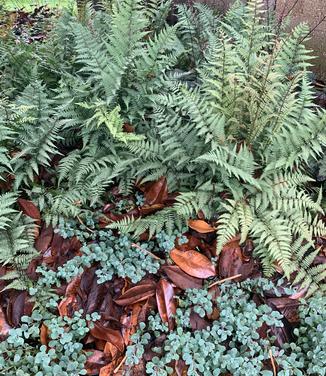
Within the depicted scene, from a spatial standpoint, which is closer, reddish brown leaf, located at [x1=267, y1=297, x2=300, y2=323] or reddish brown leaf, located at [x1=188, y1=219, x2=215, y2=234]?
reddish brown leaf, located at [x1=267, y1=297, x2=300, y2=323]

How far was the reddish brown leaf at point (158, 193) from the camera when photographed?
3.52m

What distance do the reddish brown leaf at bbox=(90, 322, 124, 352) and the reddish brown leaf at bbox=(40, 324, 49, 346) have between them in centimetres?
29

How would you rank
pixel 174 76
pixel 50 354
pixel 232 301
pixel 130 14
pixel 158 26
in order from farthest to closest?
pixel 158 26
pixel 174 76
pixel 130 14
pixel 232 301
pixel 50 354

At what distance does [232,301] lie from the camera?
122 inches

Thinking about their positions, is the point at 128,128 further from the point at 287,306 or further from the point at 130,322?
the point at 287,306

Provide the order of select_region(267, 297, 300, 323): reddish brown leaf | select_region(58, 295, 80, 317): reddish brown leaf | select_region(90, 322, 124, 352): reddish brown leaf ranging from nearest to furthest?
select_region(90, 322, 124, 352): reddish brown leaf → select_region(58, 295, 80, 317): reddish brown leaf → select_region(267, 297, 300, 323): reddish brown leaf

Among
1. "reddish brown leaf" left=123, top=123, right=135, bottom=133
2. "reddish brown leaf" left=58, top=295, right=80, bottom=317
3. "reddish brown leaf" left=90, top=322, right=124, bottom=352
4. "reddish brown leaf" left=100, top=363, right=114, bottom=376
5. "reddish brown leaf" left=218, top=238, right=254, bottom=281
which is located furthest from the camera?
"reddish brown leaf" left=123, top=123, right=135, bottom=133

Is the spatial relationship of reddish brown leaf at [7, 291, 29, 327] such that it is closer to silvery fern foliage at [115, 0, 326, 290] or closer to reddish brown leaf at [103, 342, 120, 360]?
reddish brown leaf at [103, 342, 120, 360]

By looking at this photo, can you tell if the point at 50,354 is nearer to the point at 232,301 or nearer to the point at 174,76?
the point at 232,301

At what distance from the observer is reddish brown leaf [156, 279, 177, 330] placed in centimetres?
306

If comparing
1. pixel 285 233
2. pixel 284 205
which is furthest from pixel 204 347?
pixel 284 205

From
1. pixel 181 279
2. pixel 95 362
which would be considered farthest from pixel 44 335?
pixel 181 279

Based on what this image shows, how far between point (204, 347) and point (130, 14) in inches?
101

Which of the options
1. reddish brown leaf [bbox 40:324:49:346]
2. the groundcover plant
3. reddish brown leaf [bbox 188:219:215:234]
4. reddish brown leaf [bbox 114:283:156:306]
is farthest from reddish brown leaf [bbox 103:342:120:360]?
reddish brown leaf [bbox 188:219:215:234]
